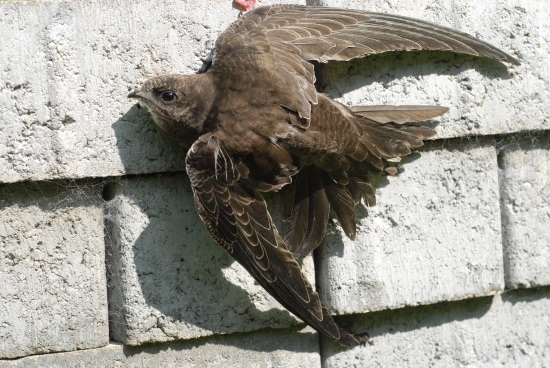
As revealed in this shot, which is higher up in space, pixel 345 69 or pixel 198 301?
pixel 345 69

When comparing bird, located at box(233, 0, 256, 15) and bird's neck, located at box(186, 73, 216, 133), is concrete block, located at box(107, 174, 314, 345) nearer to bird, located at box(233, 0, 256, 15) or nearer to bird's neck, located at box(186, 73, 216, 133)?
bird's neck, located at box(186, 73, 216, 133)

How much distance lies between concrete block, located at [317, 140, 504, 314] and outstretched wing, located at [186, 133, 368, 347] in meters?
0.43

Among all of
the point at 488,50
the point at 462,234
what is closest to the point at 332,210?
the point at 462,234

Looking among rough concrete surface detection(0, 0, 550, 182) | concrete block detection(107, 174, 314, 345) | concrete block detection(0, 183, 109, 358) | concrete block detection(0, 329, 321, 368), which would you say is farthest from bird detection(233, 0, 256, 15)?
concrete block detection(0, 329, 321, 368)

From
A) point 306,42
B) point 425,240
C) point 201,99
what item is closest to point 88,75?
point 201,99

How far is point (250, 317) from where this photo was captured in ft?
13.3

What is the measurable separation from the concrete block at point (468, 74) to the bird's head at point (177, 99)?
0.63 m

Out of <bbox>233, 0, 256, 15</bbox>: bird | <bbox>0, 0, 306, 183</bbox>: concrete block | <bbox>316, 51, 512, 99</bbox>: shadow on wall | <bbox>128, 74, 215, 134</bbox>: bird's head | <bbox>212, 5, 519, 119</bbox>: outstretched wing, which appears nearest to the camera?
<bbox>0, 0, 306, 183</bbox>: concrete block

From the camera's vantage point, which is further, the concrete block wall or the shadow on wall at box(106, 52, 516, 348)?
the shadow on wall at box(106, 52, 516, 348)

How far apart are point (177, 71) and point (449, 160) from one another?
142 centimetres

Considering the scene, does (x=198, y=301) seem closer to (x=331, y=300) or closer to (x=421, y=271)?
(x=331, y=300)

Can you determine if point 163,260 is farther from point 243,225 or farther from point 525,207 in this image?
point 525,207

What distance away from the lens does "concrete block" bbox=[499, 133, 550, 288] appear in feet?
15.0

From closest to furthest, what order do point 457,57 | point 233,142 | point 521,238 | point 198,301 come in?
1. point 233,142
2. point 198,301
3. point 457,57
4. point 521,238
